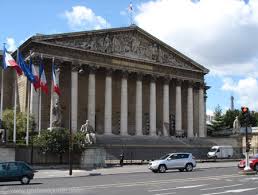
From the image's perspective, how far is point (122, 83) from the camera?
67688mm

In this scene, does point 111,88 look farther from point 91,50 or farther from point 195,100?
point 195,100

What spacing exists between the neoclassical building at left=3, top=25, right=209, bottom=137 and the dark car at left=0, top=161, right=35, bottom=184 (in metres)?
31.9

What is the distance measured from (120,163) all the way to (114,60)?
974 inches

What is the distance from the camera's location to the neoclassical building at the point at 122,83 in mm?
62344

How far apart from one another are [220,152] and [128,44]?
2156 centimetres

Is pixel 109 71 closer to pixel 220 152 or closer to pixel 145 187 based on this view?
pixel 220 152

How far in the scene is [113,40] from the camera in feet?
222

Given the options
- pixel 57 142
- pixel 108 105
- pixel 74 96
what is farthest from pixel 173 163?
pixel 108 105

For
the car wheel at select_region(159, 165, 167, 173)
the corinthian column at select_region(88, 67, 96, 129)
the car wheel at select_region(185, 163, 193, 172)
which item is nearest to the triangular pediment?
the corinthian column at select_region(88, 67, 96, 129)

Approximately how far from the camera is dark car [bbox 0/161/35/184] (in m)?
26.2

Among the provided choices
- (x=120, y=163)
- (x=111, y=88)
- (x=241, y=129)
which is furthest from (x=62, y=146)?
(x=241, y=129)

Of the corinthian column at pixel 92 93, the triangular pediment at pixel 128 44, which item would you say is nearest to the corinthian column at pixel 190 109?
the triangular pediment at pixel 128 44

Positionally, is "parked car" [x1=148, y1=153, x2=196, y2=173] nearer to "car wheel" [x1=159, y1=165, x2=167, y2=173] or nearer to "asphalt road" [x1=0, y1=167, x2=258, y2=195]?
"car wheel" [x1=159, y1=165, x2=167, y2=173]

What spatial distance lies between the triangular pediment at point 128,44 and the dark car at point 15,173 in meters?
34.5
